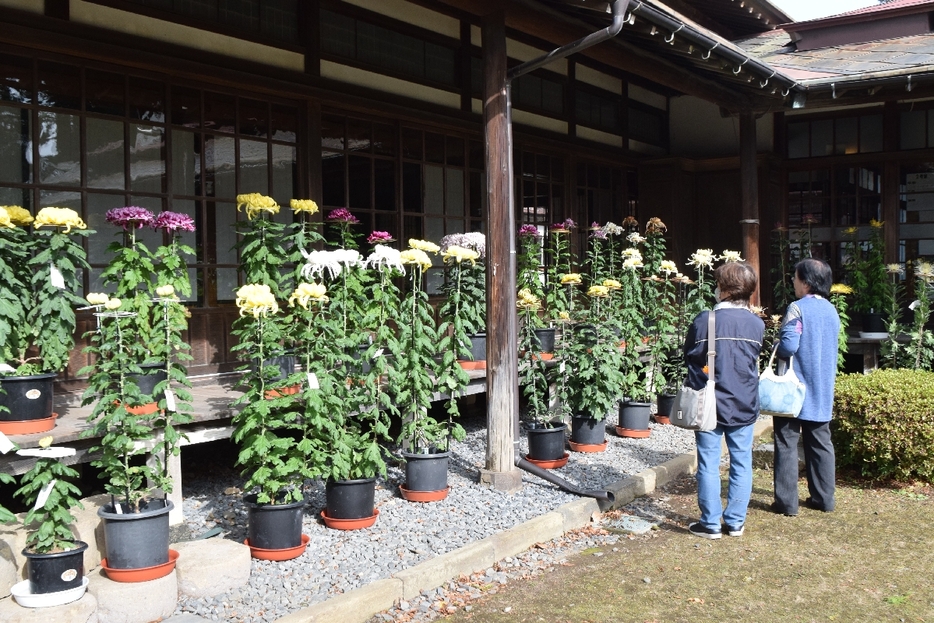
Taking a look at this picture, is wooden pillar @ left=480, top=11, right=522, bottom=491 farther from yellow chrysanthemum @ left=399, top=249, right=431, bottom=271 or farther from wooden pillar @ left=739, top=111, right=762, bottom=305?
wooden pillar @ left=739, top=111, right=762, bottom=305

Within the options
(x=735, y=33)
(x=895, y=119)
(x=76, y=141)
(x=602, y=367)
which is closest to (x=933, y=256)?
(x=895, y=119)

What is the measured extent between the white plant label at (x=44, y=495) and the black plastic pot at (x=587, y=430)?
459cm

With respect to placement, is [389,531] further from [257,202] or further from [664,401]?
[664,401]

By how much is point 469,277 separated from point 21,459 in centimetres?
373

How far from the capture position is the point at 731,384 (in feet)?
17.4

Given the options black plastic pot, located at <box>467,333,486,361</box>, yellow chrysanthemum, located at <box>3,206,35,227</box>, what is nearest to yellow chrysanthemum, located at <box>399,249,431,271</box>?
black plastic pot, located at <box>467,333,486,361</box>

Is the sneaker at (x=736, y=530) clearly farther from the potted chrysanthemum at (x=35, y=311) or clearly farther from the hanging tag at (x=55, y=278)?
the hanging tag at (x=55, y=278)

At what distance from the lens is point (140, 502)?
4.36 m

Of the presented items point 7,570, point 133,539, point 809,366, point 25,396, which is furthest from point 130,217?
point 809,366

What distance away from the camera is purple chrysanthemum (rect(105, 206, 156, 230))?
4.95 meters

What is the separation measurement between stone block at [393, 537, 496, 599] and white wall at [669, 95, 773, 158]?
30.9 ft

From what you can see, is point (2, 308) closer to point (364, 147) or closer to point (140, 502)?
point (140, 502)

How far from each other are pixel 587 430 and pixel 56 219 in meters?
4.66

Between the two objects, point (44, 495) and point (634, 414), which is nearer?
point (44, 495)
